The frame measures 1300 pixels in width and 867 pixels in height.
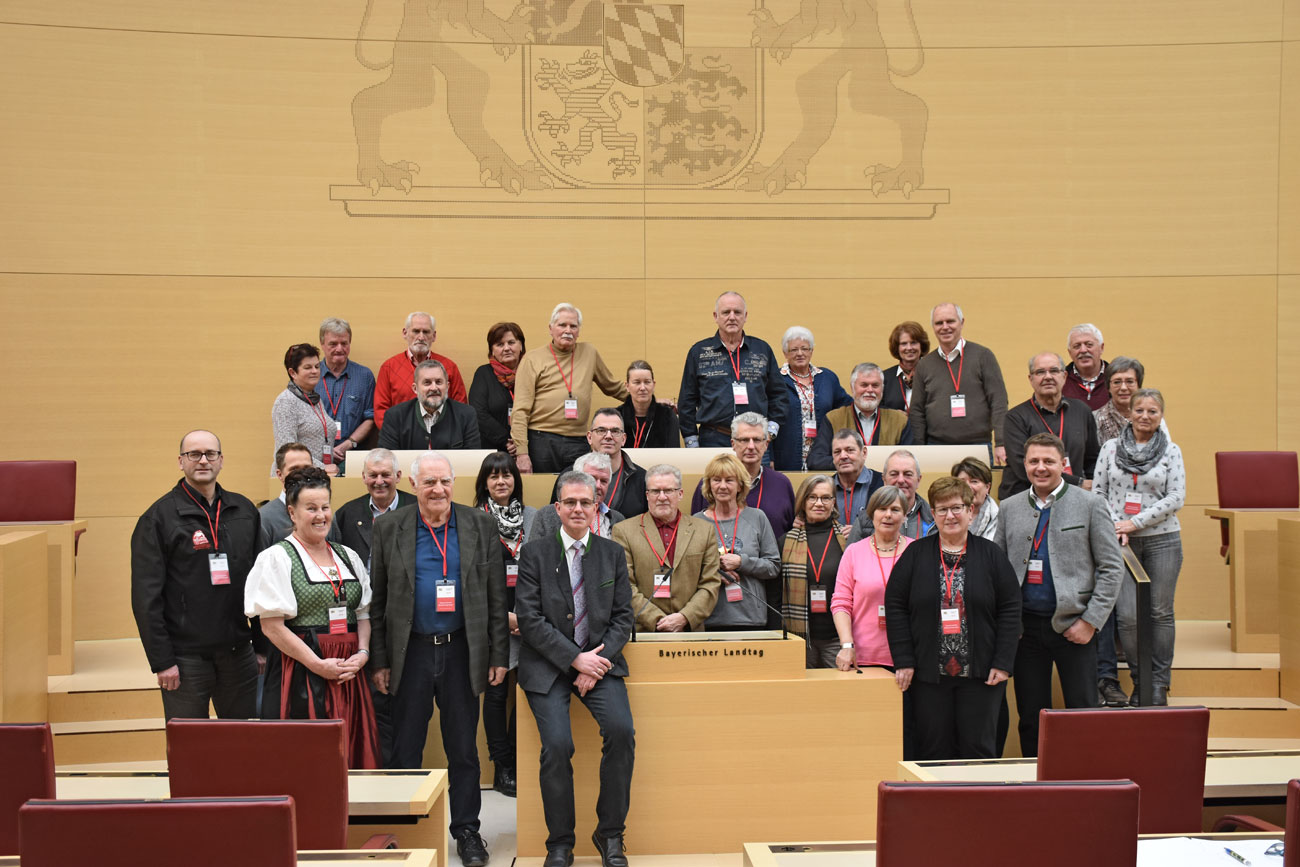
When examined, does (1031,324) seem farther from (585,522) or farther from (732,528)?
(585,522)

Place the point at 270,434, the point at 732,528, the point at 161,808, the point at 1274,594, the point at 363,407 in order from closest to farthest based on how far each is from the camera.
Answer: the point at 161,808
the point at 732,528
the point at 1274,594
the point at 363,407
the point at 270,434

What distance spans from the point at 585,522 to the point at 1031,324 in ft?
16.1

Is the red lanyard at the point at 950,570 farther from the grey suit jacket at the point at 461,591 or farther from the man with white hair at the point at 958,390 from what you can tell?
the man with white hair at the point at 958,390

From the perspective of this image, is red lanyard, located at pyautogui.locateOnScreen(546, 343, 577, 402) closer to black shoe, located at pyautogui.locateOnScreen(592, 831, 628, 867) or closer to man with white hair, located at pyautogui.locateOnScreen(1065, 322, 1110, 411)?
black shoe, located at pyautogui.locateOnScreen(592, 831, 628, 867)

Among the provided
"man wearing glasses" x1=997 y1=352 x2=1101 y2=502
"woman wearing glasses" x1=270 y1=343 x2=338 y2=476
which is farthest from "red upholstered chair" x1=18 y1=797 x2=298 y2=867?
"man wearing glasses" x1=997 y1=352 x2=1101 y2=502

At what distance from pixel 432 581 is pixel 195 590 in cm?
96

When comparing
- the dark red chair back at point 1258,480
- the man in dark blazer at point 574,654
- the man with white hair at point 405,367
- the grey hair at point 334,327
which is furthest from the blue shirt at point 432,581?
the dark red chair back at point 1258,480

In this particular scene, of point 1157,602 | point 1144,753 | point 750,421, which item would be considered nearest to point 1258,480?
point 1157,602

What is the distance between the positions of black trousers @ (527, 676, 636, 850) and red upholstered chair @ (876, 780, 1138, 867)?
2268mm

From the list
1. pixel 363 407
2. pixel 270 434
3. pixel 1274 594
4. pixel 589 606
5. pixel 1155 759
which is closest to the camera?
pixel 1155 759

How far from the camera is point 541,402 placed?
6.33 m

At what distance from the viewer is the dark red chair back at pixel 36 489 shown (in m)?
6.29

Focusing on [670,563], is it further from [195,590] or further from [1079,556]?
[195,590]

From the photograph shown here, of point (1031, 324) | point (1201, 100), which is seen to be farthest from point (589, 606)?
point (1201, 100)
